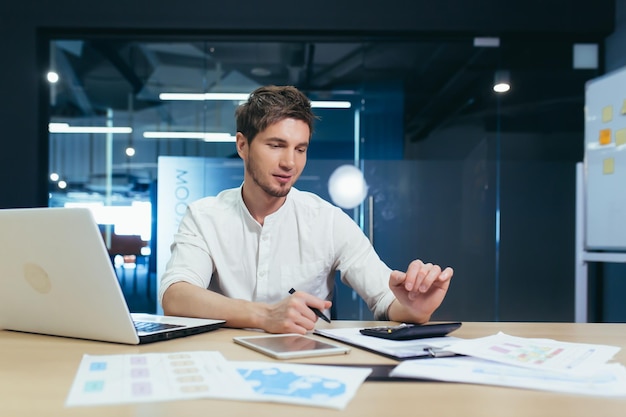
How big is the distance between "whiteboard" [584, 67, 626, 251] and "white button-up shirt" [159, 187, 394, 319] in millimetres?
1891

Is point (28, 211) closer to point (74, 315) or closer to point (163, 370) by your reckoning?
point (74, 315)

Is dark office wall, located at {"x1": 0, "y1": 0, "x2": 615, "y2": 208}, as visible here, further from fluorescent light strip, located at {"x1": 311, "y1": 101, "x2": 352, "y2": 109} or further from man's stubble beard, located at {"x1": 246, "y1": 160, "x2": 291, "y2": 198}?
man's stubble beard, located at {"x1": 246, "y1": 160, "x2": 291, "y2": 198}

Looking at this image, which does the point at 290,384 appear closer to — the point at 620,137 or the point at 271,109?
the point at 271,109

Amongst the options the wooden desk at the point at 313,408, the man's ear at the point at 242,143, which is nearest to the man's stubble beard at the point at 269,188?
the man's ear at the point at 242,143

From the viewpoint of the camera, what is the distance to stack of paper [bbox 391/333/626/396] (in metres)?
0.86

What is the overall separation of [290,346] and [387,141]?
119 inches

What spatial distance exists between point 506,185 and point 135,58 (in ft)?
8.50

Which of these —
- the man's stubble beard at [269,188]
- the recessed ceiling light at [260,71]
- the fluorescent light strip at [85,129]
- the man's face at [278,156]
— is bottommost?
the man's stubble beard at [269,188]

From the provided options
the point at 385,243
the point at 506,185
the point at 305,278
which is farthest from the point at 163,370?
the point at 506,185

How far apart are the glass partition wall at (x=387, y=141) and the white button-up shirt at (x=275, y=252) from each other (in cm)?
203

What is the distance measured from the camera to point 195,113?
3975 millimetres

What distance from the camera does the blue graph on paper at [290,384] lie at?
0.78 m

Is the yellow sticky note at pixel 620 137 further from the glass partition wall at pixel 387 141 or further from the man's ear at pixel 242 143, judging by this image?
the man's ear at pixel 242 143

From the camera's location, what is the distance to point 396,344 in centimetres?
115
